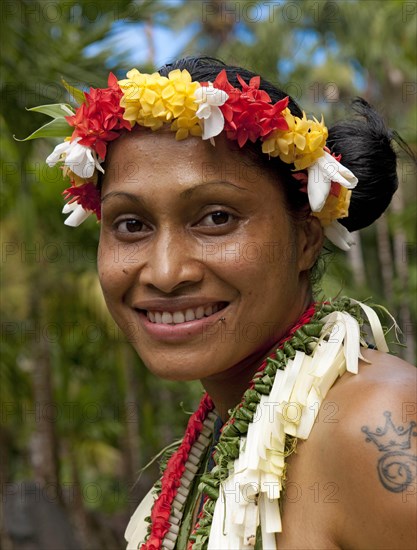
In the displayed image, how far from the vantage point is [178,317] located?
7.05 ft

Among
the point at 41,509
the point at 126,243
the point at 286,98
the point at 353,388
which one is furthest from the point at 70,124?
the point at 41,509

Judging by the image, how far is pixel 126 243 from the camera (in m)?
2.22

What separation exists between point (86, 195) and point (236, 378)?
749 mm

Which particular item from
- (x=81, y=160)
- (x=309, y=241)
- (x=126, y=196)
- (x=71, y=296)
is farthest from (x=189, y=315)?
(x=71, y=296)

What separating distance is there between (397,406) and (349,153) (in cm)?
92

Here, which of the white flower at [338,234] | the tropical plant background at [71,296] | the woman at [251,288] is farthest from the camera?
the tropical plant background at [71,296]

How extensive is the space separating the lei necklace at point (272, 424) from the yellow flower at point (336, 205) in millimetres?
257

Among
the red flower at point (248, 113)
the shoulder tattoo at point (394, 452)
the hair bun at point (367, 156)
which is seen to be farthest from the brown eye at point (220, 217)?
the shoulder tattoo at point (394, 452)

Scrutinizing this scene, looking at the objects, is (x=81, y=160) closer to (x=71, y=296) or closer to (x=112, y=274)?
(x=112, y=274)

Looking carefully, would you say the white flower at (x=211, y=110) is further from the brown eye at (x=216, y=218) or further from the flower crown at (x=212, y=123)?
the brown eye at (x=216, y=218)

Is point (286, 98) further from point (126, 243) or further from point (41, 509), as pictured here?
point (41, 509)

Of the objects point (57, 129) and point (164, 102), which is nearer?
point (164, 102)

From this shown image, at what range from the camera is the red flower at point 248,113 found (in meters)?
2.14

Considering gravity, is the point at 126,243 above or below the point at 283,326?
above
